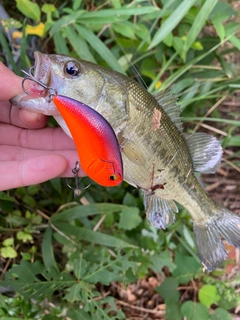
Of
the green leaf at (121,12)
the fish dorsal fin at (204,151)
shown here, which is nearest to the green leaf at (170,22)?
the green leaf at (121,12)

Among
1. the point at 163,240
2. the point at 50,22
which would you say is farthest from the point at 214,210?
the point at 50,22

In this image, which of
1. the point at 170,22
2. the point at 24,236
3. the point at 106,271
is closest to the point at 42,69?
the point at 170,22

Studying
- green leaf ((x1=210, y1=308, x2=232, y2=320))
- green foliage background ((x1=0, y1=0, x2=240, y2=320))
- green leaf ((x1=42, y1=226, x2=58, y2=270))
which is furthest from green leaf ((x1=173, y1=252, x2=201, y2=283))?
green leaf ((x1=42, y1=226, x2=58, y2=270))

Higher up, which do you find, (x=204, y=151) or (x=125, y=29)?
(x=125, y=29)

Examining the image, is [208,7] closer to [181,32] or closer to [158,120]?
[181,32]

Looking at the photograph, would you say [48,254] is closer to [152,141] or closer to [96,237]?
[96,237]
